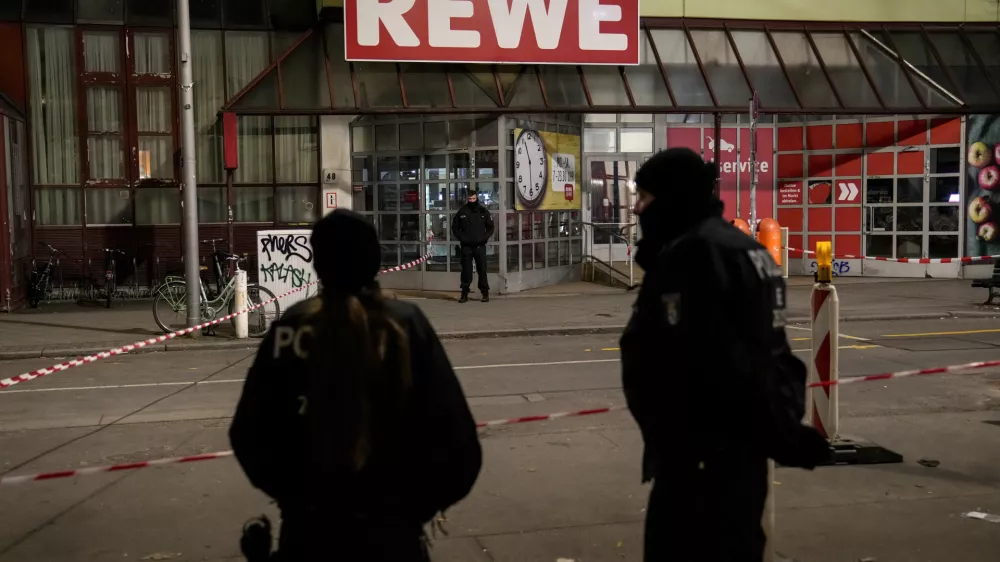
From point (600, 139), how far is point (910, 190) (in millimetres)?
6631

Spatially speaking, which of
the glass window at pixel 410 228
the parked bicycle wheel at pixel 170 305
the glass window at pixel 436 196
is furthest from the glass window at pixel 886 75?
the parked bicycle wheel at pixel 170 305

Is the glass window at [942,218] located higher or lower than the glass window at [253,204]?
lower

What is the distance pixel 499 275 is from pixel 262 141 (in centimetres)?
569

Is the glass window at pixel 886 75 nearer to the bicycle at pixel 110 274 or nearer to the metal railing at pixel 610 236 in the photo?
the metal railing at pixel 610 236

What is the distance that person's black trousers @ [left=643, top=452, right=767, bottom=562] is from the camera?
9.62ft

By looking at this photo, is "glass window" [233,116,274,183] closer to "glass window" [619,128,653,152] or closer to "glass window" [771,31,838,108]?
"glass window" [619,128,653,152]

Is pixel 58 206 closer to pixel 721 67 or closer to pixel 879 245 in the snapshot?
pixel 721 67

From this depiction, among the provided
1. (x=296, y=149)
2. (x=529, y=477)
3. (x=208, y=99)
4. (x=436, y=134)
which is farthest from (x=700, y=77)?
(x=529, y=477)

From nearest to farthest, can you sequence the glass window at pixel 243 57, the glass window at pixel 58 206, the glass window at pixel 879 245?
the glass window at pixel 58 206
the glass window at pixel 243 57
the glass window at pixel 879 245

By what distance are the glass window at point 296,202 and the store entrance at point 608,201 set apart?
5.91m

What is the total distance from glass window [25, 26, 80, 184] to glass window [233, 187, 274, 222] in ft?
10.1

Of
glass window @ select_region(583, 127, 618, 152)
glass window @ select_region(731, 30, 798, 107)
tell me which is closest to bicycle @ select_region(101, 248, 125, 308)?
glass window @ select_region(583, 127, 618, 152)

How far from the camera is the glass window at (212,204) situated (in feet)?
64.5

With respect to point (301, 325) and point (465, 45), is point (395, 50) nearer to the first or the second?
point (465, 45)
